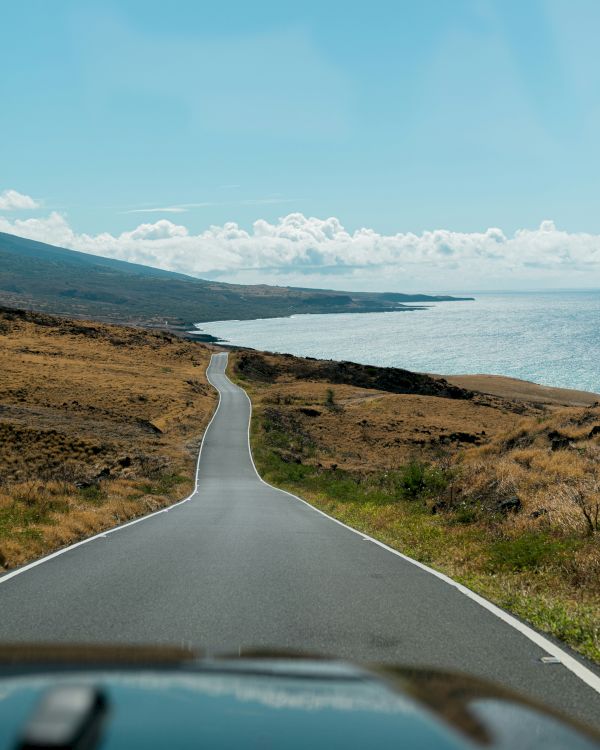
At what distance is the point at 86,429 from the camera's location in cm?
4175

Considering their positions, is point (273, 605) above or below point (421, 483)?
above

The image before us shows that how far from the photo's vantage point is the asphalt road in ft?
19.5

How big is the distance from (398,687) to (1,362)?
7240 cm

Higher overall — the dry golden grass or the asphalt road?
the asphalt road

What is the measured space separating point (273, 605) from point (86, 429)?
119 feet

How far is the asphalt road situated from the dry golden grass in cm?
235

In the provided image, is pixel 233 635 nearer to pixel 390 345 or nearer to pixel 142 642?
pixel 142 642

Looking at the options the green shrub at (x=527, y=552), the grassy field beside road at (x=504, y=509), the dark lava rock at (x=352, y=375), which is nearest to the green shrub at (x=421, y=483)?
the grassy field beside road at (x=504, y=509)

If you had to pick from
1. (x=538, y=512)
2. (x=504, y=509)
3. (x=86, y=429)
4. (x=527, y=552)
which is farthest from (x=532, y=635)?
(x=86, y=429)

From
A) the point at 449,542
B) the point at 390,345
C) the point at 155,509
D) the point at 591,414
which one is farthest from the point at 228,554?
the point at 390,345

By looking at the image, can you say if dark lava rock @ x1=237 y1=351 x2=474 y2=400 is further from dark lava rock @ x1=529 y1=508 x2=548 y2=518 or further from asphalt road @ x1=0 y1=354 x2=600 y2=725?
asphalt road @ x1=0 y1=354 x2=600 y2=725

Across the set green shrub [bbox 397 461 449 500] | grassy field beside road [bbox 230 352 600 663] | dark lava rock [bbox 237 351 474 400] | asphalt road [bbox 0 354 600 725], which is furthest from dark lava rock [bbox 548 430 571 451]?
dark lava rock [bbox 237 351 474 400]

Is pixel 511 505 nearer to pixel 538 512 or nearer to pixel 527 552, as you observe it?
pixel 538 512

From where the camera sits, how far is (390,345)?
192 metres
